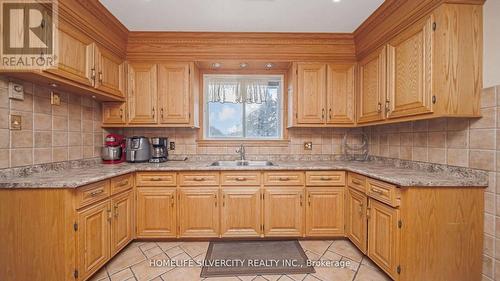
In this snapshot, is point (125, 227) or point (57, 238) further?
point (125, 227)

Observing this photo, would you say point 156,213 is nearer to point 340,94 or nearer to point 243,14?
point 243,14

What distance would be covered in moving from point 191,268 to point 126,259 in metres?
0.66

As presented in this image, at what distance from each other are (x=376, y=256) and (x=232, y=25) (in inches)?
103

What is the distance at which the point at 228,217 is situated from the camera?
2.25m

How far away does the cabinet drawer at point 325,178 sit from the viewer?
2.27 meters

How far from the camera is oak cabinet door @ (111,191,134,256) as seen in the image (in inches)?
75.3

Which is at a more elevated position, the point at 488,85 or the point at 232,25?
the point at 232,25

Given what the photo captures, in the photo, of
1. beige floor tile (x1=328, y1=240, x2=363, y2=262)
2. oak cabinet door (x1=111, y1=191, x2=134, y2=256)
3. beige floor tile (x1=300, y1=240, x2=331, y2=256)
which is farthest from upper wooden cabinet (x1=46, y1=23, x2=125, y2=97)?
beige floor tile (x1=328, y1=240, x2=363, y2=262)

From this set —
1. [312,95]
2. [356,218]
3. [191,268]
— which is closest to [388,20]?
[312,95]

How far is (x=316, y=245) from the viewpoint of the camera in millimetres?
2229

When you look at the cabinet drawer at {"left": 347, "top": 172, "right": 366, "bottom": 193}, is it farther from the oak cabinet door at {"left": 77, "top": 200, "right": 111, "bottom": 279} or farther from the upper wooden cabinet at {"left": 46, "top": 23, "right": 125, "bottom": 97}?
the upper wooden cabinet at {"left": 46, "top": 23, "right": 125, "bottom": 97}

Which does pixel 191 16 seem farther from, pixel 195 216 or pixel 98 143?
pixel 195 216

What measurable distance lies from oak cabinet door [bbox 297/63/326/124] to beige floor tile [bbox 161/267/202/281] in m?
1.89

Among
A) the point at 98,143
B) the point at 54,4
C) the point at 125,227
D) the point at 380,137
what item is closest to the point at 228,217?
the point at 125,227
